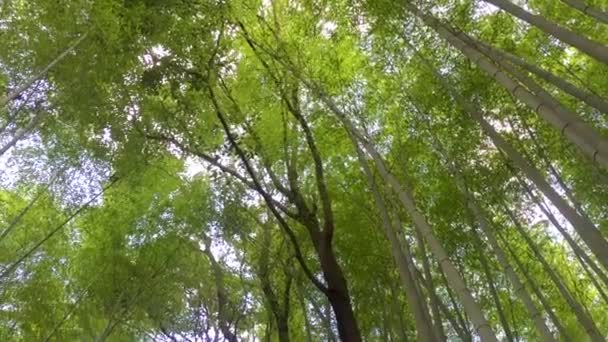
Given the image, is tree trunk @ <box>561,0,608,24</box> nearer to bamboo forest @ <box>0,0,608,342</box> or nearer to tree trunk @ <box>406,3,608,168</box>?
bamboo forest @ <box>0,0,608,342</box>

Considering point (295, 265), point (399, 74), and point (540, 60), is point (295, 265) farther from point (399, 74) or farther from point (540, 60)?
point (540, 60)

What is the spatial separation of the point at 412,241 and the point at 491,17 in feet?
11.1

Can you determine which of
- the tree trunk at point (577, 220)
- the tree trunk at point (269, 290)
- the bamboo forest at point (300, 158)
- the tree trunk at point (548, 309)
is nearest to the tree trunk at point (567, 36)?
the bamboo forest at point (300, 158)

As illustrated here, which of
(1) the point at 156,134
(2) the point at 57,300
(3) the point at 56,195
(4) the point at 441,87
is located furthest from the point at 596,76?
(2) the point at 57,300

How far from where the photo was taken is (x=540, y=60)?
531 cm

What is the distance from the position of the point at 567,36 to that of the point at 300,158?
4070 millimetres

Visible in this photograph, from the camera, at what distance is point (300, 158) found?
250 inches

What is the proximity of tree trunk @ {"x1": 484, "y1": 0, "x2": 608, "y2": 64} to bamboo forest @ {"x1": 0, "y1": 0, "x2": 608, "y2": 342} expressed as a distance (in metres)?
0.01

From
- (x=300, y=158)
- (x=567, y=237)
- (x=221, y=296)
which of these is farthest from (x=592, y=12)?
(x=221, y=296)

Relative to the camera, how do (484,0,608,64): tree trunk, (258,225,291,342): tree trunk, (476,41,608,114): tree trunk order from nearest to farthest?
(484,0,608,64): tree trunk
(476,41,608,114): tree trunk
(258,225,291,342): tree trunk

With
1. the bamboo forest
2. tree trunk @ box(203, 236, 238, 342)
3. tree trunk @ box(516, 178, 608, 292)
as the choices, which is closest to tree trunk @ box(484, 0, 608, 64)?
the bamboo forest

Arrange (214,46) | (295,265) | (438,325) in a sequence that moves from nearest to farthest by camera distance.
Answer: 1. (438,325)
2. (214,46)
3. (295,265)

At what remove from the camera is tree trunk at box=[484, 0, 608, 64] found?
2343 mm

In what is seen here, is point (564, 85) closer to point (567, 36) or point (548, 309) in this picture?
point (567, 36)
